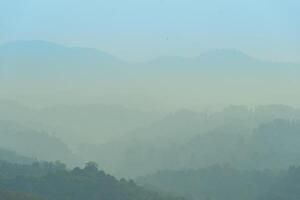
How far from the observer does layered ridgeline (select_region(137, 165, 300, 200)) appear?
29.3 metres

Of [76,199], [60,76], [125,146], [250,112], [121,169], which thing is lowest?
[76,199]

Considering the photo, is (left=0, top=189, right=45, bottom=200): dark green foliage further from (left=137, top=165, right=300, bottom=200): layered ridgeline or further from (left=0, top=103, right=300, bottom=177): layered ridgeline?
(left=0, top=103, right=300, bottom=177): layered ridgeline

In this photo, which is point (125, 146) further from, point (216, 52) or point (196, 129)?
point (216, 52)

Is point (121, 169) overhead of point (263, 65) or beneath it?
beneath

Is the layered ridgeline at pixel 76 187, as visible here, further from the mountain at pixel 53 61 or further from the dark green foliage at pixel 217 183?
the mountain at pixel 53 61

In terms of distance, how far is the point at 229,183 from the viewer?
32688 mm

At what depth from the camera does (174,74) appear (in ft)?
479

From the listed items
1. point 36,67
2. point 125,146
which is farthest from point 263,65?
point 125,146

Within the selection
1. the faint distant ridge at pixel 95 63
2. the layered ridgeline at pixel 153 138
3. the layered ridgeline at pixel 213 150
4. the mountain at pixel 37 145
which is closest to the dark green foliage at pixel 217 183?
the layered ridgeline at pixel 213 150

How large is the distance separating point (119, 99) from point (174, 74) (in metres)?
36.3

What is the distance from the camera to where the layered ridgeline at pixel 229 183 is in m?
29.3

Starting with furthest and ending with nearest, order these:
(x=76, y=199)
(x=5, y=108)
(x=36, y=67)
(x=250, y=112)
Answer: (x=36, y=67)
(x=5, y=108)
(x=250, y=112)
(x=76, y=199)

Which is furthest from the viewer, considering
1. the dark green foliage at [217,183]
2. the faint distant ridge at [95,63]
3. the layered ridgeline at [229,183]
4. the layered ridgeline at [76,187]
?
the faint distant ridge at [95,63]

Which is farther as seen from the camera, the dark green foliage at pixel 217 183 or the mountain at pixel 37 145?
the mountain at pixel 37 145
